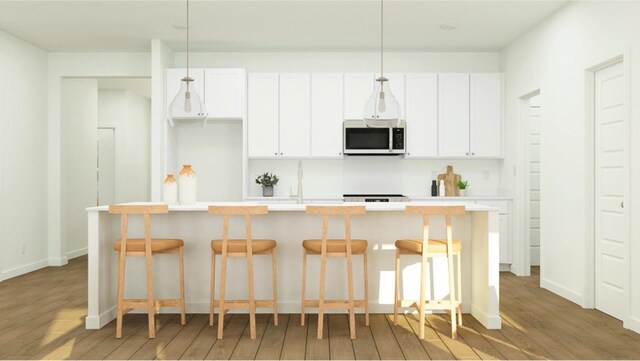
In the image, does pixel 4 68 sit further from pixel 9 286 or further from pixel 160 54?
pixel 9 286

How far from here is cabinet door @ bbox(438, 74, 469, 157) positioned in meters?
6.76

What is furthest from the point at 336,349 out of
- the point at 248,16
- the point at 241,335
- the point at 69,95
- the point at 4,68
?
the point at 69,95

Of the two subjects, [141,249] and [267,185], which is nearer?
[141,249]

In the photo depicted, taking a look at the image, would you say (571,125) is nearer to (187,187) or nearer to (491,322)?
(491,322)

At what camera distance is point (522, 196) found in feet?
20.8

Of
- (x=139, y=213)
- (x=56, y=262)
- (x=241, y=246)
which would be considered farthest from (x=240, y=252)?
(x=56, y=262)

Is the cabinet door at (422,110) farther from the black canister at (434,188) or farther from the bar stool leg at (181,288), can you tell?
the bar stool leg at (181,288)

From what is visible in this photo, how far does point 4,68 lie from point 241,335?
4.63 metres

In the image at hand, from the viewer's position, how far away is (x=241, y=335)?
3.79 metres

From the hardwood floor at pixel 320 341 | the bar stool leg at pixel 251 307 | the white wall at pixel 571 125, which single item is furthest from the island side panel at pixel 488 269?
the bar stool leg at pixel 251 307

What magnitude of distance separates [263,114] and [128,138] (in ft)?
13.1

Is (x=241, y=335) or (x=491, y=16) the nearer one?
(x=241, y=335)

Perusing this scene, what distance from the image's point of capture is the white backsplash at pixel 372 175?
23.1 feet

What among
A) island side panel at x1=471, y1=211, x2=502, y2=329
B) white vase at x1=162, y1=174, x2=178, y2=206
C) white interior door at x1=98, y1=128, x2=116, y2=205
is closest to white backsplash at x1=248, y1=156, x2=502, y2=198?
white vase at x1=162, y1=174, x2=178, y2=206
